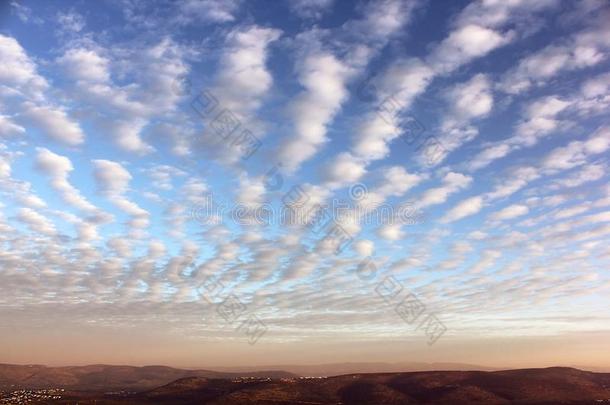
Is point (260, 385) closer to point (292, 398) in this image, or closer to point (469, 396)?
point (292, 398)

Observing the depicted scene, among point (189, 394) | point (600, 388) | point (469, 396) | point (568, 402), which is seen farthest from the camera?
point (189, 394)

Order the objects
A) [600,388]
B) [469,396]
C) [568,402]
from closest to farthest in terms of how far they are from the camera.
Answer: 1. [568,402]
2. [469,396]
3. [600,388]

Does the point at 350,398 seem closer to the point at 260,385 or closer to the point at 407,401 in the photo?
the point at 407,401

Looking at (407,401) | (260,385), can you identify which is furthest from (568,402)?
(260,385)

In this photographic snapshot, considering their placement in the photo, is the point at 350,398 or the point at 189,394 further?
the point at 189,394

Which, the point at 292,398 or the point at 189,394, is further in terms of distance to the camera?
the point at 189,394

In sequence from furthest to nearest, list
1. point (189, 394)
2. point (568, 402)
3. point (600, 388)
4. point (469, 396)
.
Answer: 1. point (189, 394)
2. point (600, 388)
3. point (469, 396)
4. point (568, 402)

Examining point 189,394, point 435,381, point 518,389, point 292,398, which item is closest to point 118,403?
point 189,394

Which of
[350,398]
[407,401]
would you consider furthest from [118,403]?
[407,401]
